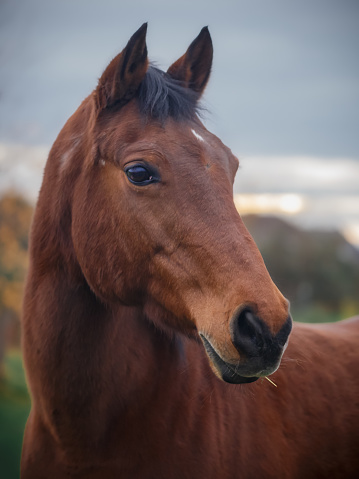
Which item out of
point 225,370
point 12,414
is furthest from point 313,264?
point 225,370

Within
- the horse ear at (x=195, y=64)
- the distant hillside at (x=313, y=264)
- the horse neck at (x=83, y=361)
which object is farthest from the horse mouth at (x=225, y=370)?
the distant hillside at (x=313, y=264)

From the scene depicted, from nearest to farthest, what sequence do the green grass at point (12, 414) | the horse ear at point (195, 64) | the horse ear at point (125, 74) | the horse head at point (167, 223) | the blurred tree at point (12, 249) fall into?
the horse head at point (167, 223), the horse ear at point (125, 74), the horse ear at point (195, 64), the green grass at point (12, 414), the blurred tree at point (12, 249)

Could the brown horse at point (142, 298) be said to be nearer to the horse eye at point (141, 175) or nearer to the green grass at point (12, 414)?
the horse eye at point (141, 175)

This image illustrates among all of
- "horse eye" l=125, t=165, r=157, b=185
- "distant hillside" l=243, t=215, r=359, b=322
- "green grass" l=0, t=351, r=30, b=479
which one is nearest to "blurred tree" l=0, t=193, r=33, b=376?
"green grass" l=0, t=351, r=30, b=479

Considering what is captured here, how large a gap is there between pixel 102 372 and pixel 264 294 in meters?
1.30

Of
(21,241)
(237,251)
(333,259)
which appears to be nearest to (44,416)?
(237,251)

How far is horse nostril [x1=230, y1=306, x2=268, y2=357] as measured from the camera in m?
2.01

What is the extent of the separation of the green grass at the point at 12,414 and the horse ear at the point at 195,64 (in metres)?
8.23

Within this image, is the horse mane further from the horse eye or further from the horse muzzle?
the horse muzzle

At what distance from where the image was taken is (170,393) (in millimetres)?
2881

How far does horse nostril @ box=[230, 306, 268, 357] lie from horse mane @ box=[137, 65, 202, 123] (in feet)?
4.18

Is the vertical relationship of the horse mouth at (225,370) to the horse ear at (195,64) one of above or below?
below

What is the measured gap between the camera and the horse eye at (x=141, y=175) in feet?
8.16

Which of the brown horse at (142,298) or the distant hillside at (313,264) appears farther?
the distant hillside at (313,264)
